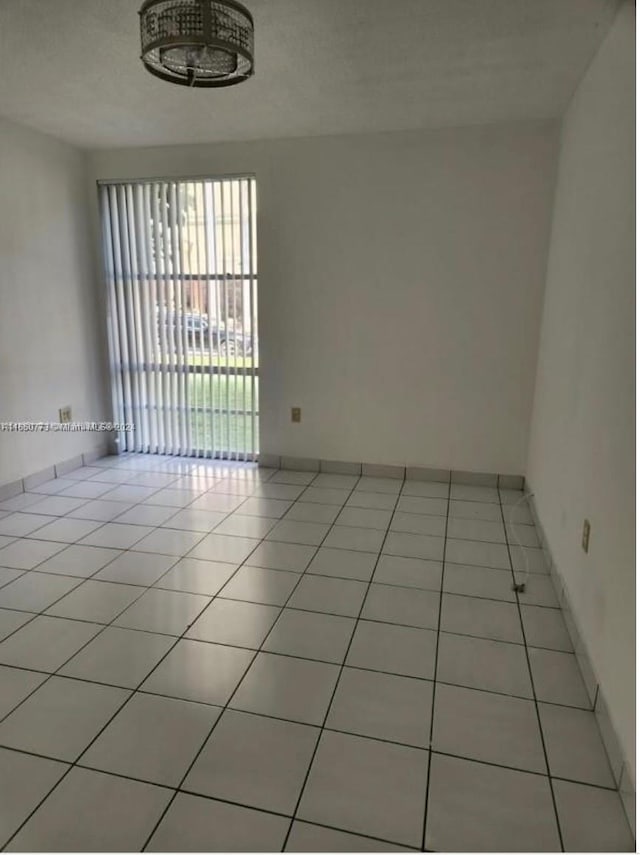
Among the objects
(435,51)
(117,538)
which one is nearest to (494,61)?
(435,51)

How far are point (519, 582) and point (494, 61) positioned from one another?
96.8 inches

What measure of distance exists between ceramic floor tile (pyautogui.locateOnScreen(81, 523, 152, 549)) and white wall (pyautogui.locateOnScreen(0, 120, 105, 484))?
A: 1029mm

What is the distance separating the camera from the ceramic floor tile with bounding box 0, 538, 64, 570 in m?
2.77

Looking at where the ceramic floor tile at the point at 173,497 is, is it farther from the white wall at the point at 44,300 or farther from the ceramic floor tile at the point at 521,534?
the ceramic floor tile at the point at 521,534

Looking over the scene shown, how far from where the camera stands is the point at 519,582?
2.63m

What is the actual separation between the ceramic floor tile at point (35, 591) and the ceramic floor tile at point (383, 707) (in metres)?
1.37

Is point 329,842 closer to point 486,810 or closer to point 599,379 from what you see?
point 486,810

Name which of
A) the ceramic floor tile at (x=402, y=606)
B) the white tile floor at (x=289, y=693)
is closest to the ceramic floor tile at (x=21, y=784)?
the white tile floor at (x=289, y=693)

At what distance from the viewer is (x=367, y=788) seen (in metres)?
1.52

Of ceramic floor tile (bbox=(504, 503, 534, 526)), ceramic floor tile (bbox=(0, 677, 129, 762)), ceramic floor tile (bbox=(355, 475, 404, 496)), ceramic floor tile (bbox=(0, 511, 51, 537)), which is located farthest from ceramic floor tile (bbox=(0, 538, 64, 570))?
ceramic floor tile (bbox=(504, 503, 534, 526))

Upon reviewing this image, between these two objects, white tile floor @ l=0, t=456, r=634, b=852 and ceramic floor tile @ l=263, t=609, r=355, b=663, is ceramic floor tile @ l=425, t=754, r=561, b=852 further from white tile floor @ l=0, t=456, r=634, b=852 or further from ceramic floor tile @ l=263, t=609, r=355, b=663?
ceramic floor tile @ l=263, t=609, r=355, b=663

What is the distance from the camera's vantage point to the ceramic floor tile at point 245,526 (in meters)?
3.16

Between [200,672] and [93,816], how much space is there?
59 centimetres

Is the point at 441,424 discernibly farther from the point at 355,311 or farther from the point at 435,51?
the point at 435,51
